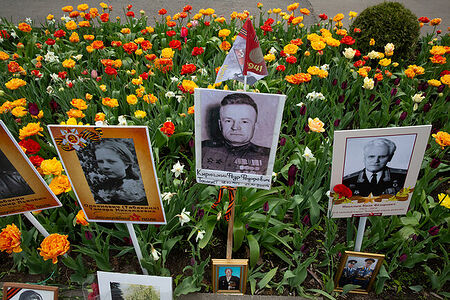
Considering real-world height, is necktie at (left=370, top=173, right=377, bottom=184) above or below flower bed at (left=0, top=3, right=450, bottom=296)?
above

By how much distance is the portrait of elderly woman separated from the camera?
1228 millimetres

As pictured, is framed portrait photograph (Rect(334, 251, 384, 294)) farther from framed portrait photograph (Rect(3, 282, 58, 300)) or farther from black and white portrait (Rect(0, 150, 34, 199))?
black and white portrait (Rect(0, 150, 34, 199))

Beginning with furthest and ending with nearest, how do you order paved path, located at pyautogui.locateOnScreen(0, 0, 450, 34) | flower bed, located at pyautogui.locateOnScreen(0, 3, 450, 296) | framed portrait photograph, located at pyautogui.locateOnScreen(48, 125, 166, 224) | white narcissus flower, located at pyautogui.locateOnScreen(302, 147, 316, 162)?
1. paved path, located at pyautogui.locateOnScreen(0, 0, 450, 34)
2. white narcissus flower, located at pyautogui.locateOnScreen(302, 147, 316, 162)
3. flower bed, located at pyautogui.locateOnScreen(0, 3, 450, 296)
4. framed portrait photograph, located at pyautogui.locateOnScreen(48, 125, 166, 224)

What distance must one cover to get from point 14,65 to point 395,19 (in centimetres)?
374

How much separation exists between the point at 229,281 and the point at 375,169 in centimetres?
87

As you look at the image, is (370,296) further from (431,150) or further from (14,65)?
(14,65)

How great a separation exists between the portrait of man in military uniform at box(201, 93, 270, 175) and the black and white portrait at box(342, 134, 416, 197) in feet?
1.18

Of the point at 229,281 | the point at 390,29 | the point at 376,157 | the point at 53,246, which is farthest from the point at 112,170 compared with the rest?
the point at 390,29

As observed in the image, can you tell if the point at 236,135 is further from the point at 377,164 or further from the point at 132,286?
the point at 132,286

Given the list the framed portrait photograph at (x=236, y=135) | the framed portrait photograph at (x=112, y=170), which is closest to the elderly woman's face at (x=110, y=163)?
the framed portrait photograph at (x=112, y=170)

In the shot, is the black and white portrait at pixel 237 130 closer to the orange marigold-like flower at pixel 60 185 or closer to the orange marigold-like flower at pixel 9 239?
the orange marigold-like flower at pixel 60 185

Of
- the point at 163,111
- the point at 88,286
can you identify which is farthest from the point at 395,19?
the point at 88,286

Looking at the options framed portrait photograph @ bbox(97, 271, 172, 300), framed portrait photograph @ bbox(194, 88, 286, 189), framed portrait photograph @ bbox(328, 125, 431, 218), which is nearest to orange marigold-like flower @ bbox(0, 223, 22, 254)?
framed portrait photograph @ bbox(97, 271, 172, 300)

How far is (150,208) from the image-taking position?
4.62 feet
